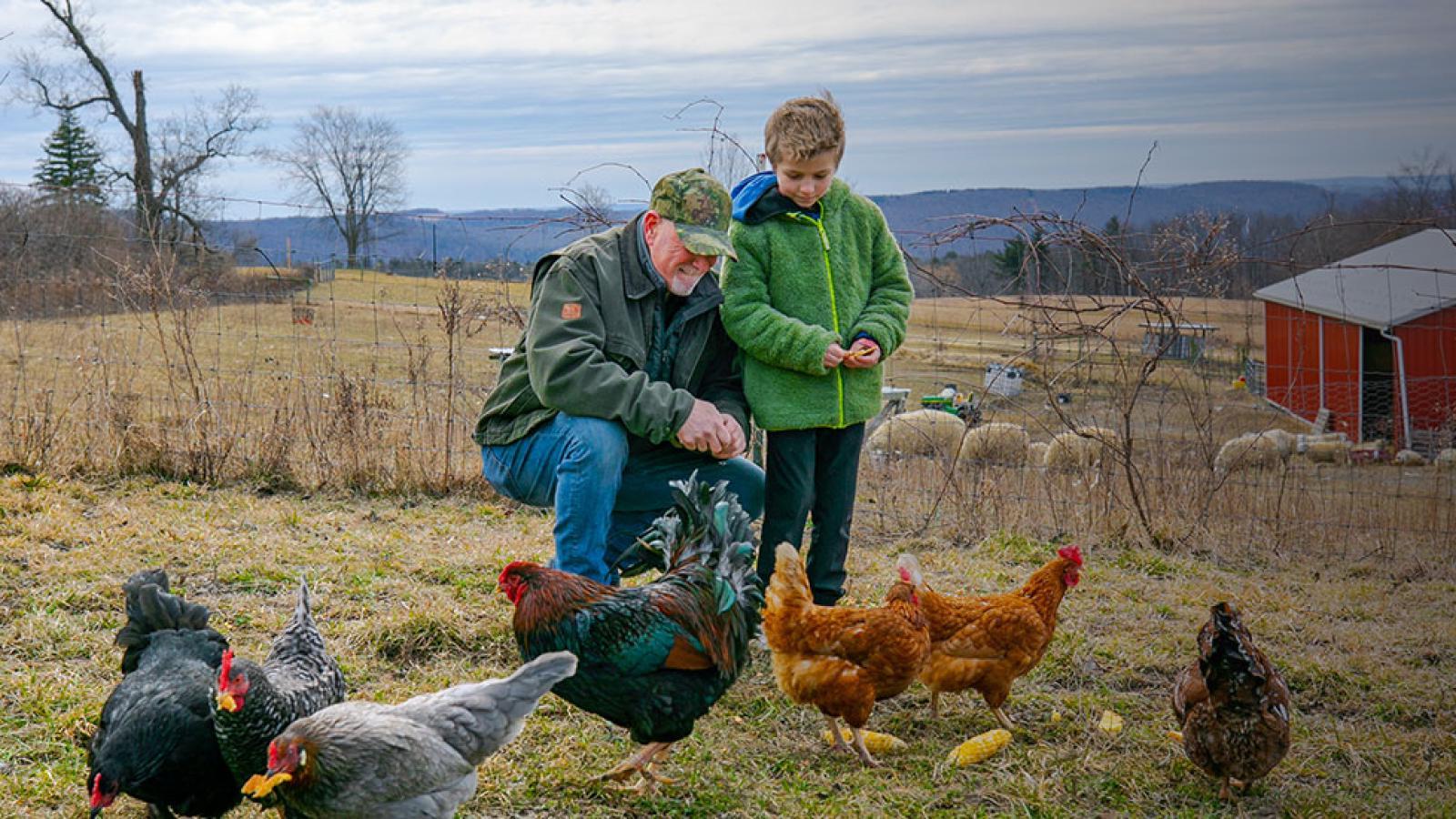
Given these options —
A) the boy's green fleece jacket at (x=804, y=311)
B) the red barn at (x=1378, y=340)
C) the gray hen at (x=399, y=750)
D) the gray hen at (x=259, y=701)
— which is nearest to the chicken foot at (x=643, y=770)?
the gray hen at (x=399, y=750)

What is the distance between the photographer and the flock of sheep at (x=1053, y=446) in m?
7.44

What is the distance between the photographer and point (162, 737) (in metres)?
3.01

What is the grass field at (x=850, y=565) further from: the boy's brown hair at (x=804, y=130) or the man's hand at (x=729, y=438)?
the boy's brown hair at (x=804, y=130)

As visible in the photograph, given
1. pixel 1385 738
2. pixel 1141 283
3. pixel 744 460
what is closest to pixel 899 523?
pixel 1141 283

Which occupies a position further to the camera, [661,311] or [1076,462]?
[1076,462]

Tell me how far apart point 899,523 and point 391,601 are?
10.6 ft

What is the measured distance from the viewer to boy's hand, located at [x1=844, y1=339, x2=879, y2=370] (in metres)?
4.02

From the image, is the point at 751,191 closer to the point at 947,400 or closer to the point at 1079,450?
the point at 1079,450

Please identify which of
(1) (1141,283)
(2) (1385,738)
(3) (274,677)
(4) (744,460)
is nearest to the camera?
(3) (274,677)

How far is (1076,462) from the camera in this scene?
8.23m

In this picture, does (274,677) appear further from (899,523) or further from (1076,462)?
(1076,462)

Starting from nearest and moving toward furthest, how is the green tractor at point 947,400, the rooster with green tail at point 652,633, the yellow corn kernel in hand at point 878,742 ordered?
the rooster with green tail at point 652,633
the yellow corn kernel in hand at point 878,742
the green tractor at point 947,400

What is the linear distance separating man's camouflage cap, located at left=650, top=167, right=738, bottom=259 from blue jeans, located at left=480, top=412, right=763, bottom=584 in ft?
2.16

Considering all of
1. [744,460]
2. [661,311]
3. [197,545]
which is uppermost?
[661,311]
